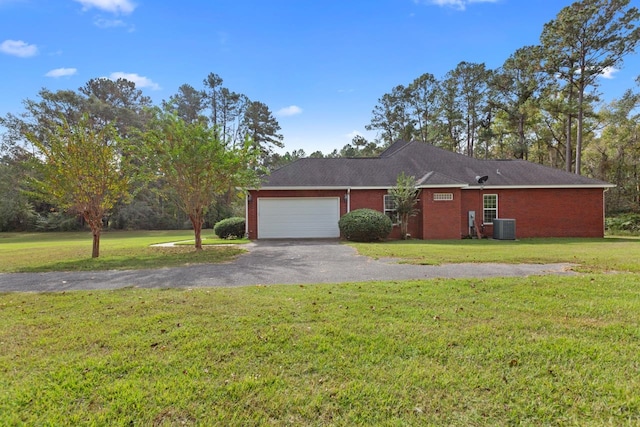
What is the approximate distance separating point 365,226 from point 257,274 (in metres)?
7.53

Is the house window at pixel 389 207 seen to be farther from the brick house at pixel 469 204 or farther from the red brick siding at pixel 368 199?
the red brick siding at pixel 368 199

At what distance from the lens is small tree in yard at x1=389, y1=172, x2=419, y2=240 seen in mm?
14625

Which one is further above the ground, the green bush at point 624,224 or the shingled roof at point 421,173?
the shingled roof at point 421,173

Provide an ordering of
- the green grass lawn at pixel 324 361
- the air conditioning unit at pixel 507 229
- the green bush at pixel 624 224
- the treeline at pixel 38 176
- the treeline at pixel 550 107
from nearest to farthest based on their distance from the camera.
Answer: the green grass lawn at pixel 324 361, the air conditioning unit at pixel 507 229, the green bush at pixel 624 224, the treeline at pixel 550 107, the treeline at pixel 38 176

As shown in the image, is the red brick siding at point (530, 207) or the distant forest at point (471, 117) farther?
the distant forest at point (471, 117)

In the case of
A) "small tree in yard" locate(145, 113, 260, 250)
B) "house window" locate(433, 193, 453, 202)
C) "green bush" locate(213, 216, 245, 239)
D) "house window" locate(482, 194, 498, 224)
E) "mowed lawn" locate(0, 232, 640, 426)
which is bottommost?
"mowed lawn" locate(0, 232, 640, 426)

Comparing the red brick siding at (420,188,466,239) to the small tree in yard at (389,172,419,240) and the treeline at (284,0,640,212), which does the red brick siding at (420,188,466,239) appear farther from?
the treeline at (284,0,640,212)

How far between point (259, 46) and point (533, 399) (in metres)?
14.9

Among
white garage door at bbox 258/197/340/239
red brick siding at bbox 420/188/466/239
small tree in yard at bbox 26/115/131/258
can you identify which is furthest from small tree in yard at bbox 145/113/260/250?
red brick siding at bbox 420/188/466/239

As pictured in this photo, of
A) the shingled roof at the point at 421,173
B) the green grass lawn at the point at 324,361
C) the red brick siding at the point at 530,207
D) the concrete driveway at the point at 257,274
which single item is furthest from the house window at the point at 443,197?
the green grass lawn at the point at 324,361

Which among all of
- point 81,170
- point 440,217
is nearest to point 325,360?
point 81,170

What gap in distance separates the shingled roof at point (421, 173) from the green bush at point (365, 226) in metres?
2.63

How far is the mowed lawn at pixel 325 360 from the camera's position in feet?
7.33

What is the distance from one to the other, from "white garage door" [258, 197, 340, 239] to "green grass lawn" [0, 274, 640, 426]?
37.6 feet
